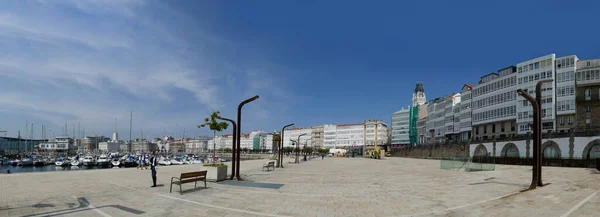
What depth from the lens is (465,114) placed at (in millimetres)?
84562

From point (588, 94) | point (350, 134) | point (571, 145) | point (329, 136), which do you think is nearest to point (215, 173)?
point (571, 145)

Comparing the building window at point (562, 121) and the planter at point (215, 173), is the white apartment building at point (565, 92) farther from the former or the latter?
the planter at point (215, 173)

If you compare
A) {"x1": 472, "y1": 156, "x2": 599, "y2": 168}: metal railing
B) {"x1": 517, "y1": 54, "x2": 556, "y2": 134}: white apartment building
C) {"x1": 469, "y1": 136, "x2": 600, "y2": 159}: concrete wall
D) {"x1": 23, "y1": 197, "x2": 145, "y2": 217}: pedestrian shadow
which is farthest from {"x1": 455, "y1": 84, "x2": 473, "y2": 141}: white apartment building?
{"x1": 23, "y1": 197, "x2": 145, "y2": 217}: pedestrian shadow

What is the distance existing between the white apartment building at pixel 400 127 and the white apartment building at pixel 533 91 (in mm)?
79428

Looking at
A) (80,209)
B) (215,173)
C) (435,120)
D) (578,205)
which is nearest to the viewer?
(80,209)

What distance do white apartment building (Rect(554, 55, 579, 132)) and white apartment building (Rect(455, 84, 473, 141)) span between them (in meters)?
22.3

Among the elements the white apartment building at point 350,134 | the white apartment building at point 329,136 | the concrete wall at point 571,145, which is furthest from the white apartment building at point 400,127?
the concrete wall at point 571,145

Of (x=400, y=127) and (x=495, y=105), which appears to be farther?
(x=400, y=127)

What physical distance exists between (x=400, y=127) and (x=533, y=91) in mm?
87582

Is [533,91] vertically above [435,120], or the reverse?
[533,91]

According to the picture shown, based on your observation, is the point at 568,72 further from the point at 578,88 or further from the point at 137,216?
the point at 137,216

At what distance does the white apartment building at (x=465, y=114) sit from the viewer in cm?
8300

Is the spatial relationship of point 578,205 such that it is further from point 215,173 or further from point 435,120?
point 435,120

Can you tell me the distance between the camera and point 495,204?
11242 millimetres
